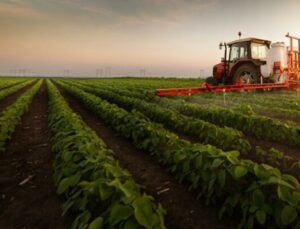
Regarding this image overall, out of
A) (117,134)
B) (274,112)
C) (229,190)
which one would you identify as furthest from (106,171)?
(274,112)

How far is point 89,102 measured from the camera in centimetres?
1149

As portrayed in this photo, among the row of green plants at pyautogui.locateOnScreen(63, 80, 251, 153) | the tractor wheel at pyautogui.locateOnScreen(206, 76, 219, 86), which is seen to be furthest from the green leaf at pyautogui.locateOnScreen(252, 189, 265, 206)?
the tractor wheel at pyautogui.locateOnScreen(206, 76, 219, 86)

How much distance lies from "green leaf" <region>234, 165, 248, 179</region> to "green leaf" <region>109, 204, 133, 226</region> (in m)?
1.14

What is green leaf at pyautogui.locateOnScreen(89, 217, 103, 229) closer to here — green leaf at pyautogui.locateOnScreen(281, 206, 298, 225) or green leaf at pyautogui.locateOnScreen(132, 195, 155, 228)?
green leaf at pyautogui.locateOnScreen(132, 195, 155, 228)

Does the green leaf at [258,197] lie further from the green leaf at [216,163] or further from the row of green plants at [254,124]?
the row of green plants at [254,124]

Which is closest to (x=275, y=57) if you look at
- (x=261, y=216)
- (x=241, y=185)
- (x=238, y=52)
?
(x=238, y=52)

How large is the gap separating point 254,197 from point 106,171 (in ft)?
4.58

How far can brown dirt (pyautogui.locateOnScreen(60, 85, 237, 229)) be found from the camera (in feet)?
10.0

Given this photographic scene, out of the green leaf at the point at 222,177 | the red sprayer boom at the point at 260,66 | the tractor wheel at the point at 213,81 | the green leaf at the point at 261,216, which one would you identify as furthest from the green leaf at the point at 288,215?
the tractor wheel at the point at 213,81

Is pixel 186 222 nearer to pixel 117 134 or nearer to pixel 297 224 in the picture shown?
pixel 297 224

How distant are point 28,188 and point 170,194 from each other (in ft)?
6.30

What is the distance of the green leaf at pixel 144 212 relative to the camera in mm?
2046

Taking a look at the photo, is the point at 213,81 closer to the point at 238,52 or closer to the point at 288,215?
the point at 238,52

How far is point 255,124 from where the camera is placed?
6.59 m
